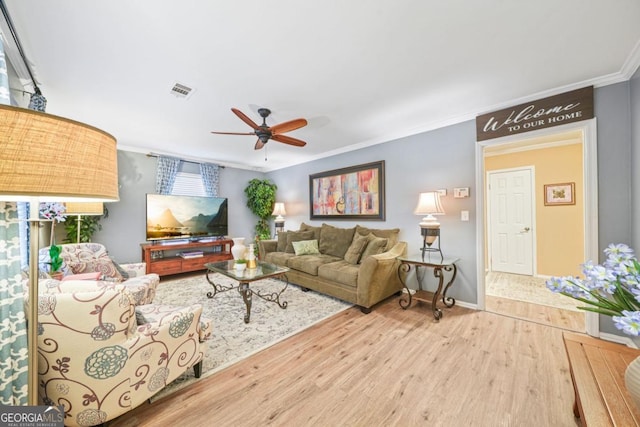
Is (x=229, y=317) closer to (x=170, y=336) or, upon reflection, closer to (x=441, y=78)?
(x=170, y=336)

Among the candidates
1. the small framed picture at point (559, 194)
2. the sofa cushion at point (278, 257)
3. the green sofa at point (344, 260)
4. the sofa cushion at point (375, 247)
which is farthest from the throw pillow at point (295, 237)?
the small framed picture at point (559, 194)

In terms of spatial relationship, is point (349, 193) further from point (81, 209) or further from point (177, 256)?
point (81, 209)

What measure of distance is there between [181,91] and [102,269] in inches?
87.2

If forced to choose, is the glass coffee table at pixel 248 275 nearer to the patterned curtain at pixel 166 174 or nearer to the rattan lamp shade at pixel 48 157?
the rattan lamp shade at pixel 48 157

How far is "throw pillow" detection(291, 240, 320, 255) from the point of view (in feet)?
13.8

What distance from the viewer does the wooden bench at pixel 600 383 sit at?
0.91m

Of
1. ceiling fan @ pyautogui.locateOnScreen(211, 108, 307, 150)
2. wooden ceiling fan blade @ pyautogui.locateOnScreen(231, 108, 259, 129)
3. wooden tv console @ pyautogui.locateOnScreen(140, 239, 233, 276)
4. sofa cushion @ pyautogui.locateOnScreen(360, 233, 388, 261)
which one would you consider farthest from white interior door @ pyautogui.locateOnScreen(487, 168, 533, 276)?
wooden tv console @ pyautogui.locateOnScreen(140, 239, 233, 276)

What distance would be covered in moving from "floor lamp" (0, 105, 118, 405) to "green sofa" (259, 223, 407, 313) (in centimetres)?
259

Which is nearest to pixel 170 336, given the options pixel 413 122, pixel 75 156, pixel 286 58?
pixel 75 156

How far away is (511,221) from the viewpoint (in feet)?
14.9

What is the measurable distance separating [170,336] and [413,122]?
3.52m

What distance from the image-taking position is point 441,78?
2256 millimetres

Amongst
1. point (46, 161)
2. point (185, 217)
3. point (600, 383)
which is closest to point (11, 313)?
point (46, 161)

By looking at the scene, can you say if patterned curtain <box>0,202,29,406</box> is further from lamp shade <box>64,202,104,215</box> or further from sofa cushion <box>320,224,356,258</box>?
sofa cushion <box>320,224,356,258</box>
